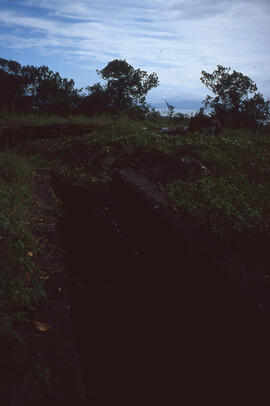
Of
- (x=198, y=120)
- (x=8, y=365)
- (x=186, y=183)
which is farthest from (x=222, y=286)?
(x=198, y=120)

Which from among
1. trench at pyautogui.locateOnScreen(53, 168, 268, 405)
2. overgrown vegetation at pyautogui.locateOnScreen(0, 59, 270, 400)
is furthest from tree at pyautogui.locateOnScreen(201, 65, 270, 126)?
trench at pyautogui.locateOnScreen(53, 168, 268, 405)

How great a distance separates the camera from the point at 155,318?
10.3ft

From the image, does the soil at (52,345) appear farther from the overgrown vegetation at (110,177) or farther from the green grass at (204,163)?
the green grass at (204,163)

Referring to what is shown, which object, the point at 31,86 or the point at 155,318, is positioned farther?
the point at 31,86

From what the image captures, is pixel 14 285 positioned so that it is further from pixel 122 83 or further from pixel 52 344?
pixel 122 83

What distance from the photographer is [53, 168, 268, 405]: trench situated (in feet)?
8.00

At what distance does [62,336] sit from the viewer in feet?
6.92

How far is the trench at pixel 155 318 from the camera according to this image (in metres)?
2.44

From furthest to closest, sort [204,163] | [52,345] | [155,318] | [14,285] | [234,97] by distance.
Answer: [234,97]
[204,163]
[155,318]
[14,285]
[52,345]

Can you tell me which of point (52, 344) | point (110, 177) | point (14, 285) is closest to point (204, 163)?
point (110, 177)

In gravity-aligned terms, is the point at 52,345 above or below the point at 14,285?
below

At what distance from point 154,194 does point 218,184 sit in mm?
1210

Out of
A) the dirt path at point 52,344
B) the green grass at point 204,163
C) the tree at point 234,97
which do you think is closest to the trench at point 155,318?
the dirt path at point 52,344

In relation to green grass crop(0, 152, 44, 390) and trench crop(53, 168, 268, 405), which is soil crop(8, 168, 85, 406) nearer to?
green grass crop(0, 152, 44, 390)
